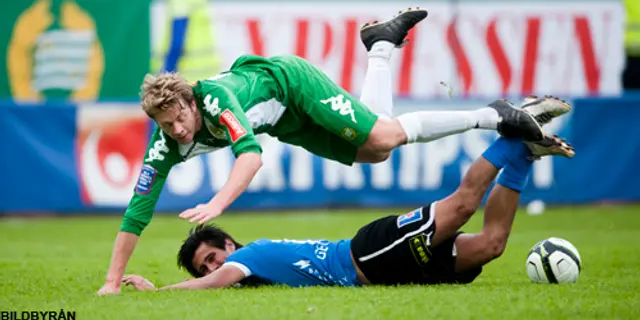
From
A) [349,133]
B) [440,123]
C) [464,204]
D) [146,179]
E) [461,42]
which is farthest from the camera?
[461,42]

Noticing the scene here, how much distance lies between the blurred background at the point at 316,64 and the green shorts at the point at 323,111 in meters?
7.01

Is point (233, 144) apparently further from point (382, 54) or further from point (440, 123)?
point (382, 54)

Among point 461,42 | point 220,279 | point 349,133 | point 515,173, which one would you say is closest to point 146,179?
point 220,279

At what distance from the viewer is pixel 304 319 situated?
18.8 feet

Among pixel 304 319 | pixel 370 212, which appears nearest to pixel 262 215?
pixel 370 212

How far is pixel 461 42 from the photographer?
19953 millimetres

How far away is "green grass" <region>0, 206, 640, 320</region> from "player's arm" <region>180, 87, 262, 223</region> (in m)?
0.63

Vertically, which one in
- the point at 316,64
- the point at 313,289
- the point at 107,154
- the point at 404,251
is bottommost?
the point at 107,154

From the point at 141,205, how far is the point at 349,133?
154 cm

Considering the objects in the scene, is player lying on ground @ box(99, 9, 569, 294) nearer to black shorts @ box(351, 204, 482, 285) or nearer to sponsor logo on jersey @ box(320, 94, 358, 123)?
sponsor logo on jersey @ box(320, 94, 358, 123)

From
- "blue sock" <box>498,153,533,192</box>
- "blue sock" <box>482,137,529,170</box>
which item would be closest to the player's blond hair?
"blue sock" <box>482,137,529,170</box>

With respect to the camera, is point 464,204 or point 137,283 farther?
point 137,283

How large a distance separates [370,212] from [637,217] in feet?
12.3

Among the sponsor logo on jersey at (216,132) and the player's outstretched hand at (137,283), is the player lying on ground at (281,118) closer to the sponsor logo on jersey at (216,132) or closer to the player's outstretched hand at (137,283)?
the sponsor logo on jersey at (216,132)
